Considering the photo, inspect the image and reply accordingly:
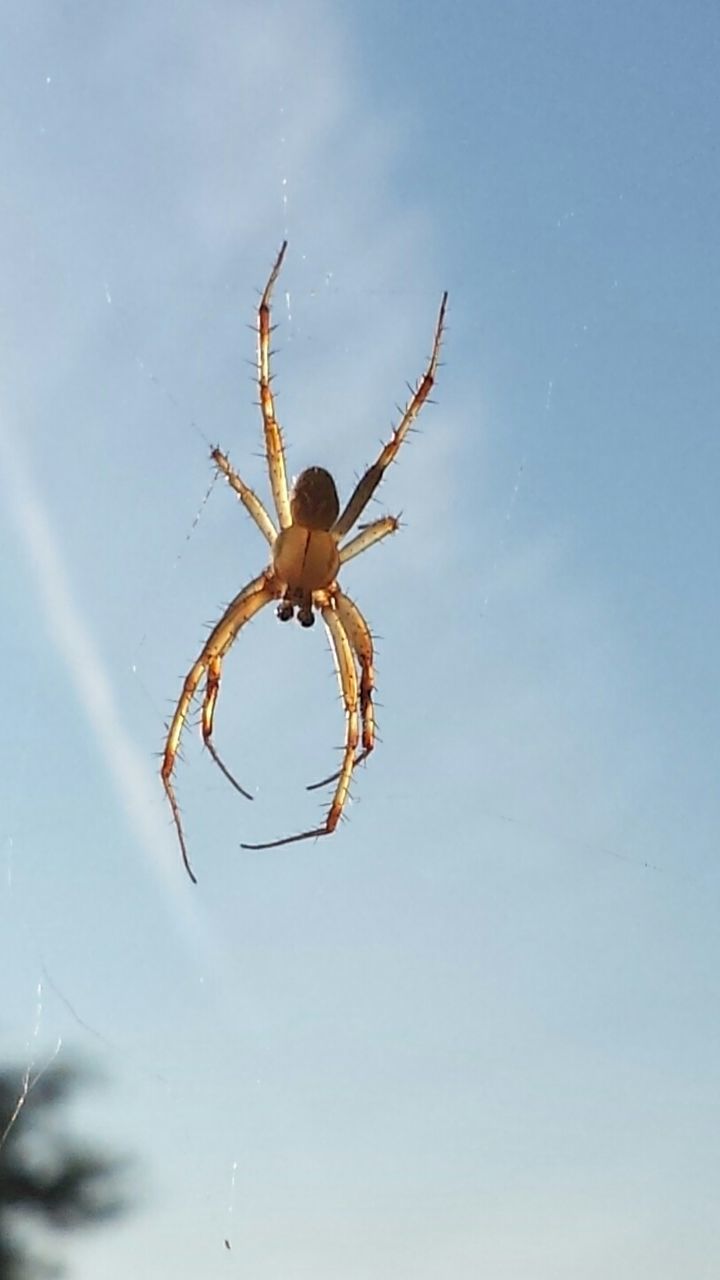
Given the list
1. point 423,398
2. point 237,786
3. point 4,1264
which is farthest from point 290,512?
point 4,1264

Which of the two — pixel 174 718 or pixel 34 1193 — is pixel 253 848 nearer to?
pixel 174 718

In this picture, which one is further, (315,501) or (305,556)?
(305,556)
